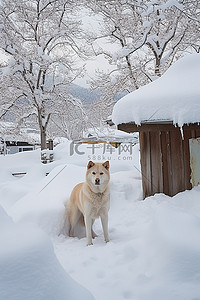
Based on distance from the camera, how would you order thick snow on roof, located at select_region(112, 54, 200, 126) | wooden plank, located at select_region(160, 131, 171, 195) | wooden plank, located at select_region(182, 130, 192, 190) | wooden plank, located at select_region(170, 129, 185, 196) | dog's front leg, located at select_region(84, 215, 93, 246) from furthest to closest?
wooden plank, located at select_region(160, 131, 171, 195) < wooden plank, located at select_region(170, 129, 185, 196) < wooden plank, located at select_region(182, 130, 192, 190) < thick snow on roof, located at select_region(112, 54, 200, 126) < dog's front leg, located at select_region(84, 215, 93, 246)

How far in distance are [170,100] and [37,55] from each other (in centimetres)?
1110

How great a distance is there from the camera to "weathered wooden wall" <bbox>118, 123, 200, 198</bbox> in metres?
4.84

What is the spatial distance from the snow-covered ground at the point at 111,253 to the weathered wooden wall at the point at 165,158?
36 centimetres

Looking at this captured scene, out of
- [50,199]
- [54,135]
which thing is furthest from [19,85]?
[54,135]

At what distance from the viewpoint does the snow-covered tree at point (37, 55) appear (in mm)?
12859

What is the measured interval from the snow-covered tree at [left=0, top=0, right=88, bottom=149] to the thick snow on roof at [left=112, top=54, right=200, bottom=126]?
8.63 m

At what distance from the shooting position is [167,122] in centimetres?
431

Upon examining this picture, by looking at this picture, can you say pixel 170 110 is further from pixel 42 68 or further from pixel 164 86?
pixel 42 68

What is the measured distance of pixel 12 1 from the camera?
12.6 metres

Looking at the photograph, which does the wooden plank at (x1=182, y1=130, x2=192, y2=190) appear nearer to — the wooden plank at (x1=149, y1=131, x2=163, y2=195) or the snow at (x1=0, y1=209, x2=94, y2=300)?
the wooden plank at (x1=149, y1=131, x2=163, y2=195)

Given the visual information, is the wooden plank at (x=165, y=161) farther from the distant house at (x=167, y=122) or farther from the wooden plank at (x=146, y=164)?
the wooden plank at (x=146, y=164)
